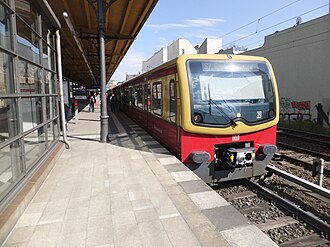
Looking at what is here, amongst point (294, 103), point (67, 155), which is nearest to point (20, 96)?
point (67, 155)

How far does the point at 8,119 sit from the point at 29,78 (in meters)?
1.35

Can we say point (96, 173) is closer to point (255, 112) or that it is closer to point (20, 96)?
point (20, 96)

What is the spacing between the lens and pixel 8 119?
11.1ft

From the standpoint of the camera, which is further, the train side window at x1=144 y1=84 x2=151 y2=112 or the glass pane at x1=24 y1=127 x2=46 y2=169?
the train side window at x1=144 y1=84 x2=151 y2=112

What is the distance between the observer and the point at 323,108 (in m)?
13.3

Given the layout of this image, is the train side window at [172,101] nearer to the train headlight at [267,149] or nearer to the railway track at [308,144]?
the train headlight at [267,149]

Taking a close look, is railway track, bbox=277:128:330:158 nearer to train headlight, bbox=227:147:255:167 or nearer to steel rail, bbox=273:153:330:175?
steel rail, bbox=273:153:330:175

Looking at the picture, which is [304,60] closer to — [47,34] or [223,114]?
[223,114]

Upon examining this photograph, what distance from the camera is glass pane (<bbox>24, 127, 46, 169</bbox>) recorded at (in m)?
4.16

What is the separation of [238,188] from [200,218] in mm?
2512

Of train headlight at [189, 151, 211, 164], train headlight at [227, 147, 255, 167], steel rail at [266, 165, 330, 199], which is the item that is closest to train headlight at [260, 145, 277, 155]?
train headlight at [227, 147, 255, 167]

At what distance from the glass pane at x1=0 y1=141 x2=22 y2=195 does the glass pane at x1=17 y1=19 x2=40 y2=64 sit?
156cm

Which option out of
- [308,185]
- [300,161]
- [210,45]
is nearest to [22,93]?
[308,185]

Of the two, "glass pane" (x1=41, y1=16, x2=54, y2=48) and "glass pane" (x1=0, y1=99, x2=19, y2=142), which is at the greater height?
"glass pane" (x1=41, y1=16, x2=54, y2=48)
